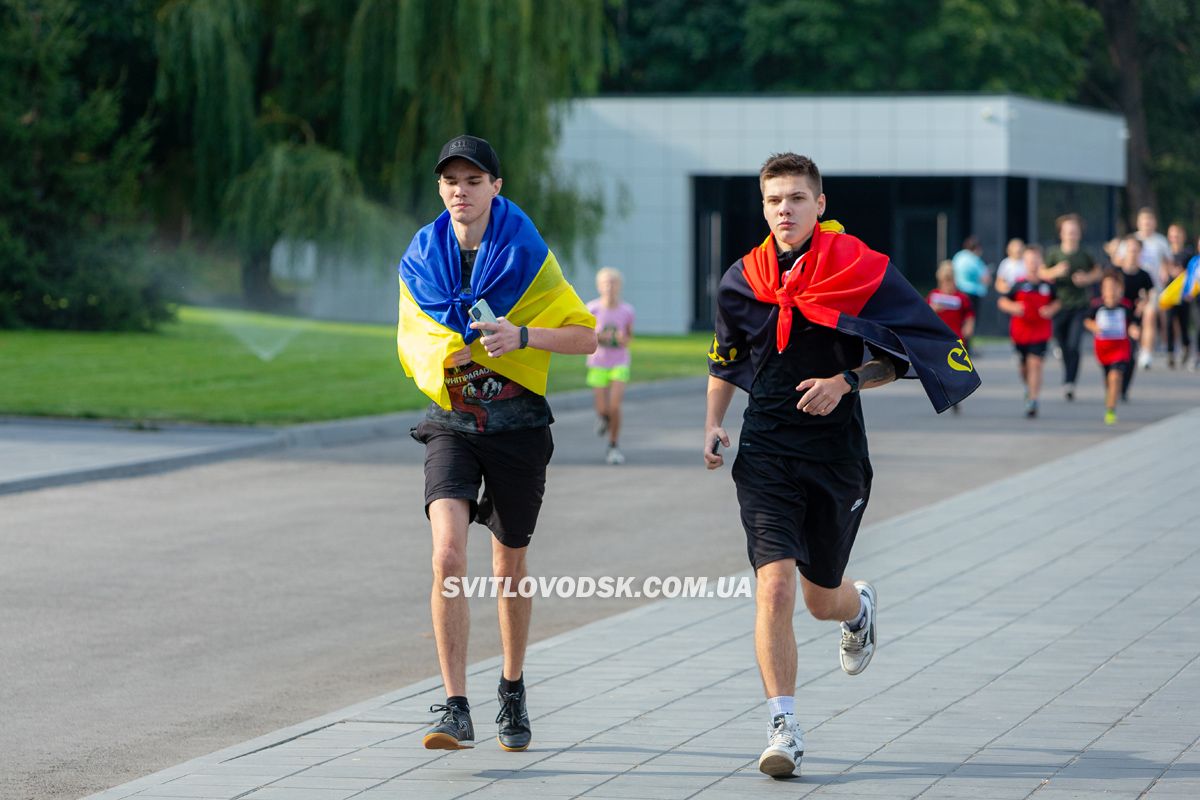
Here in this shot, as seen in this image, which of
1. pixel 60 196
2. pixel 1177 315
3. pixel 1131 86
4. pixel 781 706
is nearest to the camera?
pixel 781 706

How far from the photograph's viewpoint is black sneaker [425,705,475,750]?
6004 mm

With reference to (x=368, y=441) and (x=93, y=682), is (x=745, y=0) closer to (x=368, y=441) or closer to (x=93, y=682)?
(x=368, y=441)

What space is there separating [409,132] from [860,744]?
956 inches

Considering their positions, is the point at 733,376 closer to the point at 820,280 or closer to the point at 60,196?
the point at 820,280

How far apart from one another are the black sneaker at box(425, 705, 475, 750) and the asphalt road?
2.78 feet

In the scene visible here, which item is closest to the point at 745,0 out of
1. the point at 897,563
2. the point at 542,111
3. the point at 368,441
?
the point at 542,111

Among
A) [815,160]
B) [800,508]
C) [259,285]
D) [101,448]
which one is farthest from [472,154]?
[815,160]

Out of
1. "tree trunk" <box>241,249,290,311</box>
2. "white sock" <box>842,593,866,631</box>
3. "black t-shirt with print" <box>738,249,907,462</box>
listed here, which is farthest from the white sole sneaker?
"tree trunk" <box>241,249,290,311</box>

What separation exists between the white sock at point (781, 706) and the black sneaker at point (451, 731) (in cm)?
91

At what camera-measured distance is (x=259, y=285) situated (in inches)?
1260

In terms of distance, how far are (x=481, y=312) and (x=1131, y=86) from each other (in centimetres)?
5939

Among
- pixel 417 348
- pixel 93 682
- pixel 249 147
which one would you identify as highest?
pixel 249 147

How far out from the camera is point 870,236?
1652 inches

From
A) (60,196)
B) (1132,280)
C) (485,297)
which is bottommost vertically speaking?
(1132,280)
